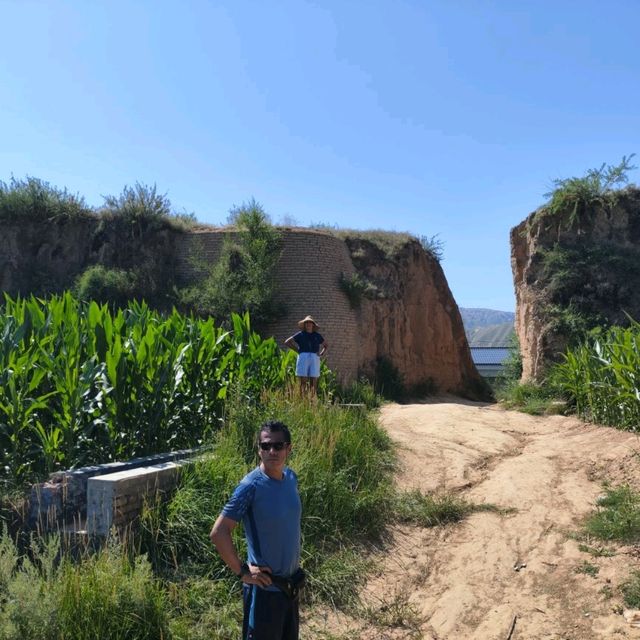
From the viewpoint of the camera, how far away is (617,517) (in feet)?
17.7

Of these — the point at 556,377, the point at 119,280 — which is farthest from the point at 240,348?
the point at 119,280

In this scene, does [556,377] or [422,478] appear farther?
[556,377]

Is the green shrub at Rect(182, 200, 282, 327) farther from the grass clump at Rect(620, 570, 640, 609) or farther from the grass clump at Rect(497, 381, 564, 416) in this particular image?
the grass clump at Rect(620, 570, 640, 609)

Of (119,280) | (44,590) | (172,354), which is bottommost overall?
(44,590)

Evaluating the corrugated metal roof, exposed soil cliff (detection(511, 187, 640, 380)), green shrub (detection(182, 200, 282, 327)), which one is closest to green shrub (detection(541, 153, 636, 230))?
exposed soil cliff (detection(511, 187, 640, 380))

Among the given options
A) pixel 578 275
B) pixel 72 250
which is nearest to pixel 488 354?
pixel 578 275

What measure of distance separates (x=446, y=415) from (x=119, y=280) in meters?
10.6

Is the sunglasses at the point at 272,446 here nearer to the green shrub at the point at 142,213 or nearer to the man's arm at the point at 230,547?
the man's arm at the point at 230,547

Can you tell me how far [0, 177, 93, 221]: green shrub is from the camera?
18609mm

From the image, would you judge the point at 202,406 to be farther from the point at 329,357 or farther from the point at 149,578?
the point at 329,357

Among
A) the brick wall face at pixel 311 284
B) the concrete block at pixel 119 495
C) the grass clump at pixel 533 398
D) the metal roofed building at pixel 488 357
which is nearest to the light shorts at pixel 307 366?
the concrete block at pixel 119 495

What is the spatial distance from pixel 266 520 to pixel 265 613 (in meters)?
0.41

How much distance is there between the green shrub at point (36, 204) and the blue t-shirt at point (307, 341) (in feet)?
40.9

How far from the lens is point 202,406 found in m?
6.92
